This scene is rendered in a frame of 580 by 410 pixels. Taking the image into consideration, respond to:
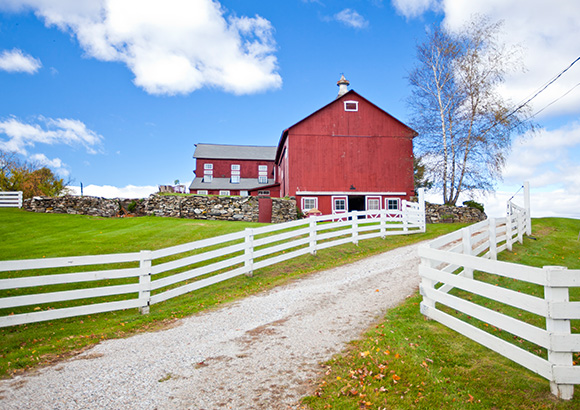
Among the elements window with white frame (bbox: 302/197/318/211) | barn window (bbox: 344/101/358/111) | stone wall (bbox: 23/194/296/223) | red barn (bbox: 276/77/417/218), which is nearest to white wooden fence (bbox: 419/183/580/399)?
stone wall (bbox: 23/194/296/223)

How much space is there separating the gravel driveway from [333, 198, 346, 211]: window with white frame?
59.5 ft

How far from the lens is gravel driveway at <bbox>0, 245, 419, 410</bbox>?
12.7 feet

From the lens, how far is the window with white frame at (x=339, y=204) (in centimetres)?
2578

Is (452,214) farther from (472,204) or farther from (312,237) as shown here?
(312,237)

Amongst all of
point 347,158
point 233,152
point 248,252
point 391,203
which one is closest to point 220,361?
point 248,252

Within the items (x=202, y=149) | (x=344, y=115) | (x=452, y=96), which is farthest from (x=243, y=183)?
(x=452, y=96)

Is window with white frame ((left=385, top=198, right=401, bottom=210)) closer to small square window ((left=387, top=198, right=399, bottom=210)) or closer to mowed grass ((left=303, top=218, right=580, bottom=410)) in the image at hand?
small square window ((left=387, top=198, right=399, bottom=210))

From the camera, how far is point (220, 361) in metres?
4.71

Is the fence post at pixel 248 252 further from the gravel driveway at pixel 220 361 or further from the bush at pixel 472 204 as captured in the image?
the bush at pixel 472 204

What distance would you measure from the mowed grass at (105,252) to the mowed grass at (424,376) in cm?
385

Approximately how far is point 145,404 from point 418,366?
10.5 feet

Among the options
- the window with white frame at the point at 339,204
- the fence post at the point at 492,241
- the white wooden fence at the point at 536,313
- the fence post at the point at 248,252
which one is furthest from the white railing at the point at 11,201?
the white wooden fence at the point at 536,313

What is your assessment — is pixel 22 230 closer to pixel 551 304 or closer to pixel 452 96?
pixel 551 304

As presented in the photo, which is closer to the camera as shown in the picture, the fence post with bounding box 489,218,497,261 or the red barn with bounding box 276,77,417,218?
the fence post with bounding box 489,218,497,261
